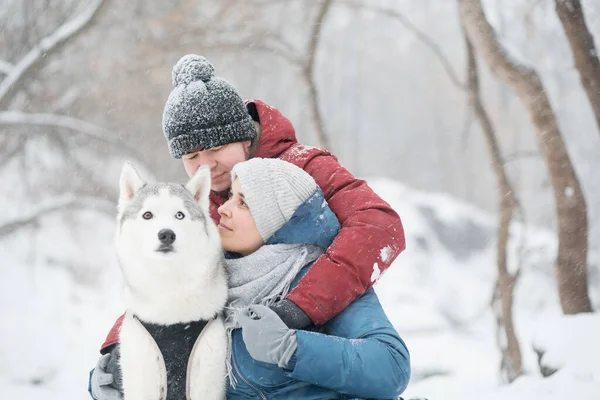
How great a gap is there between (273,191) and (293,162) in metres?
0.41

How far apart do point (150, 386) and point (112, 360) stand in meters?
0.47

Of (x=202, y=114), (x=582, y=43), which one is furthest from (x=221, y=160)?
(x=582, y=43)

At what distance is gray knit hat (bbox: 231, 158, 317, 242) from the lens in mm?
2502

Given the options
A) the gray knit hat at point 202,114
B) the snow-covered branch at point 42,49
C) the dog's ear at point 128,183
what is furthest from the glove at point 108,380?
the snow-covered branch at point 42,49

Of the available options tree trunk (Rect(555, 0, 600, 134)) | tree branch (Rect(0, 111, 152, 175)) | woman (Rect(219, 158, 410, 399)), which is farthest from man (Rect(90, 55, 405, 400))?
tree branch (Rect(0, 111, 152, 175))

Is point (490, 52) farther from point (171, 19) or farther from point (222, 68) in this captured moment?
point (222, 68)

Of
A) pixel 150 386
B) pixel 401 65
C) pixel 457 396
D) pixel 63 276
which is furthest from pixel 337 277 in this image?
pixel 401 65

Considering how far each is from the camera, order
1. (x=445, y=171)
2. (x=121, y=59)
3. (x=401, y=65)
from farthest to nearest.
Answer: (x=401, y=65)
(x=445, y=171)
(x=121, y=59)

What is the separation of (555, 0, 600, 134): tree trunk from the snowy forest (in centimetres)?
1

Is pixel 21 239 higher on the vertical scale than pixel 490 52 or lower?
lower

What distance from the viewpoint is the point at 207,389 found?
2.38 m

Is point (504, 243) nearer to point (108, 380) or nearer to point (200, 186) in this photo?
point (200, 186)

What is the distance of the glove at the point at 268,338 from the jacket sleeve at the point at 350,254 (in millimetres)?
145

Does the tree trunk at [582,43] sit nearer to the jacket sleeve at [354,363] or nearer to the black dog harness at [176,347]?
the jacket sleeve at [354,363]
